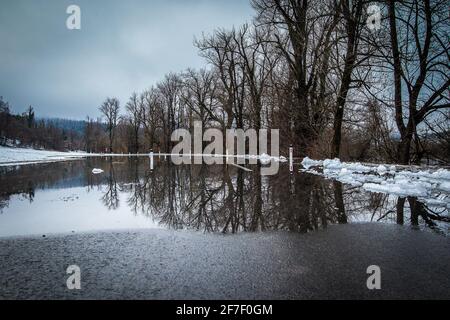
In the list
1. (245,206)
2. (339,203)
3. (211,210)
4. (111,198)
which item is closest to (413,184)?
(339,203)

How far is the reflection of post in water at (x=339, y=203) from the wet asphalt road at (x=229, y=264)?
73 centimetres

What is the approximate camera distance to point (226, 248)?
3793 millimetres

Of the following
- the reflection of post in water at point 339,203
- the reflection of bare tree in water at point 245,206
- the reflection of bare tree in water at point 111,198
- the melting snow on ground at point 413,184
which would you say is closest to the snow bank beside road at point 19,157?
the reflection of bare tree in water at point 111,198

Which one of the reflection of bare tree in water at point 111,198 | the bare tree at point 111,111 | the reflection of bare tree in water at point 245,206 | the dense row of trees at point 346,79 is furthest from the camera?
the bare tree at point 111,111

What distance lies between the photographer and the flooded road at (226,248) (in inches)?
105

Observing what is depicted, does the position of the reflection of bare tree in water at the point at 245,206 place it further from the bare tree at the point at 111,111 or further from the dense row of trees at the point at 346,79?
the bare tree at the point at 111,111

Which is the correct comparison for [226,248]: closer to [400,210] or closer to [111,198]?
[400,210]

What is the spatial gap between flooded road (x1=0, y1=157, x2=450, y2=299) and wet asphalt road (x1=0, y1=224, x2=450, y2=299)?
0.01 meters

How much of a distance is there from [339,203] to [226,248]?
370 centimetres

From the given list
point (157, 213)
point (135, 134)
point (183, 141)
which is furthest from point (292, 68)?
point (135, 134)

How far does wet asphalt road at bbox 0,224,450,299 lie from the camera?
2604mm
